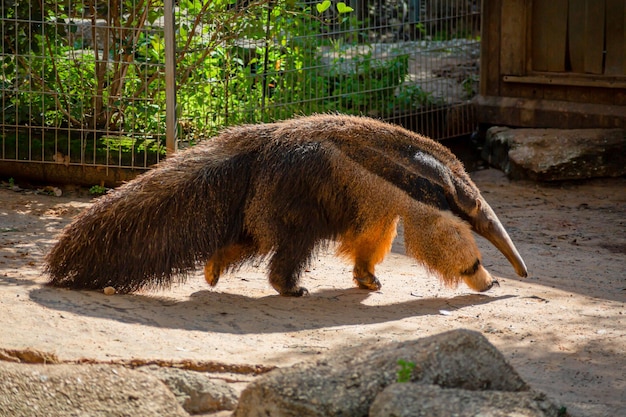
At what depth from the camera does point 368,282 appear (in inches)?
272

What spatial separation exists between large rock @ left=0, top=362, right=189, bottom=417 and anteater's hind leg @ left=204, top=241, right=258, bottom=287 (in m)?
2.01

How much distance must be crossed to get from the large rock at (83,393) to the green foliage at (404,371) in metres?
1.19

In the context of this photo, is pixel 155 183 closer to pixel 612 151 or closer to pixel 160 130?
pixel 160 130

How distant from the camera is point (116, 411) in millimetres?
4480

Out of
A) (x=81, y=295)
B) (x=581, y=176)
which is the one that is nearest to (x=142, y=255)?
(x=81, y=295)

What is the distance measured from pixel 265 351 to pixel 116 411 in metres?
1.04

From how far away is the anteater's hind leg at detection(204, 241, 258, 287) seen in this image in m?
6.59

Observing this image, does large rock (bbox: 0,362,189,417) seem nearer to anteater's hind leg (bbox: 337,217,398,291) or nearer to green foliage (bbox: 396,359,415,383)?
green foliage (bbox: 396,359,415,383)

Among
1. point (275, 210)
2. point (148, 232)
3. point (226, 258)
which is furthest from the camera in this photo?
point (226, 258)

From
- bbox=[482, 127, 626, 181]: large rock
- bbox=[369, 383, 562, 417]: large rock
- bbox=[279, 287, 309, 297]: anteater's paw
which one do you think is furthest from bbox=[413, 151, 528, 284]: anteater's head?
bbox=[482, 127, 626, 181]: large rock

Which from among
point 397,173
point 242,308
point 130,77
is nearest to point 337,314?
point 242,308

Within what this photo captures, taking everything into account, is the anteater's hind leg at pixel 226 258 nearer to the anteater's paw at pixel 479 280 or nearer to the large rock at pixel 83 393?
the anteater's paw at pixel 479 280

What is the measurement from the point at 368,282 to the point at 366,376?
293 cm

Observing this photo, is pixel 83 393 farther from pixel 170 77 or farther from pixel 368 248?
A: pixel 170 77
